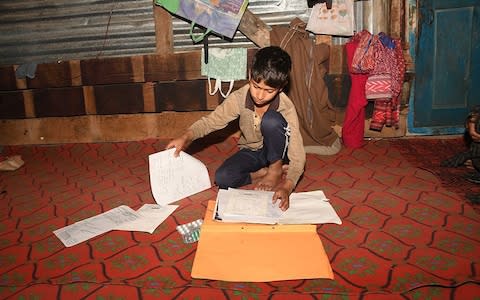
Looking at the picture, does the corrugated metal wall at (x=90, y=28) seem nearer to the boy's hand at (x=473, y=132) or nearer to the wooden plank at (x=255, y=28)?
the wooden plank at (x=255, y=28)

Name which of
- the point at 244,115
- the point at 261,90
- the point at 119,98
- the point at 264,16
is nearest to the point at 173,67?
the point at 119,98

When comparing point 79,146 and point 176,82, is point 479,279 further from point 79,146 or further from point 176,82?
point 79,146

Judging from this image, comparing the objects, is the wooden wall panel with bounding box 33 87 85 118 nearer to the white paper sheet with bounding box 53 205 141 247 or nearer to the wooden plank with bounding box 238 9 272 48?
the wooden plank with bounding box 238 9 272 48

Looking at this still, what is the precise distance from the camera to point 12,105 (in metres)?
3.96

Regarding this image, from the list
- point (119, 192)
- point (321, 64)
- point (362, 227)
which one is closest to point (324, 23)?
point (321, 64)

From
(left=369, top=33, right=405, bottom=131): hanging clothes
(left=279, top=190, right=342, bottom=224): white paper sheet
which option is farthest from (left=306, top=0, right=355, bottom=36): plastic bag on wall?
(left=279, top=190, right=342, bottom=224): white paper sheet

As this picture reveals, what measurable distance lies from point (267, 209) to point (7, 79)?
3.41 metres

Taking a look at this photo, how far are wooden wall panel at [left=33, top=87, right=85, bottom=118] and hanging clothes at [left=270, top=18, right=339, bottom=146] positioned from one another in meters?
2.12

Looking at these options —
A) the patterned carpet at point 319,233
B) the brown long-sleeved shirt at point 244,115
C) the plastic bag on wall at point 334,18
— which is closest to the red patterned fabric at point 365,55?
the plastic bag on wall at point 334,18

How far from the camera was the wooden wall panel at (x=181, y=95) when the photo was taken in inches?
148

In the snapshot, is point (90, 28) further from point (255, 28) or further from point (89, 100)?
point (255, 28)

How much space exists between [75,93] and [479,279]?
12.4 feet

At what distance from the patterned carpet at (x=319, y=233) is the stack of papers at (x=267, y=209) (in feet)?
0.31

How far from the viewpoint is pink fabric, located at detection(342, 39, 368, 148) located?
11.2ft
